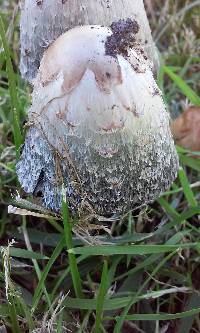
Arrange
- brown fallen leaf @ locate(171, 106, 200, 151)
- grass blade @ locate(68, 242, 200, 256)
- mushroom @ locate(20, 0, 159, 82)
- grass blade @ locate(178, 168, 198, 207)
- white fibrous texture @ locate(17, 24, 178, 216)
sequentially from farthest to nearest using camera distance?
1. brown fallen leaf @ locate(171, 106, 200, 151)
2. grass blade @ locate(178, 168, 198, 207)
3. mushroom @ locate(20, 0, 159, 82)
4. grass blade @ locate(68, 242, 200, 256)
5. white fibrous texture @ locate(17, 24, 178, 216)

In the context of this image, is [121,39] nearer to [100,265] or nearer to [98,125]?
[98,125]

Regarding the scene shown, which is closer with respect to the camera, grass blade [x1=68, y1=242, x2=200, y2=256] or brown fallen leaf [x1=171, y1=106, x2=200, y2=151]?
grass blade [x1=68, y1=242, x2=200, y2=256]

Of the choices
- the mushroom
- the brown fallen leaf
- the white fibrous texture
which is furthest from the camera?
the brown fallen leaf

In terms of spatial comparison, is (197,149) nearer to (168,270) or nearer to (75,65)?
(168,270)

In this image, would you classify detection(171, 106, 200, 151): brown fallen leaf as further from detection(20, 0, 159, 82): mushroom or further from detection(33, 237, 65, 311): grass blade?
detection(33, 237, 65, 311): grass blade

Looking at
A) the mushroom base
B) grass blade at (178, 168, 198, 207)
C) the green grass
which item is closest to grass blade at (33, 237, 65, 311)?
the green grass
